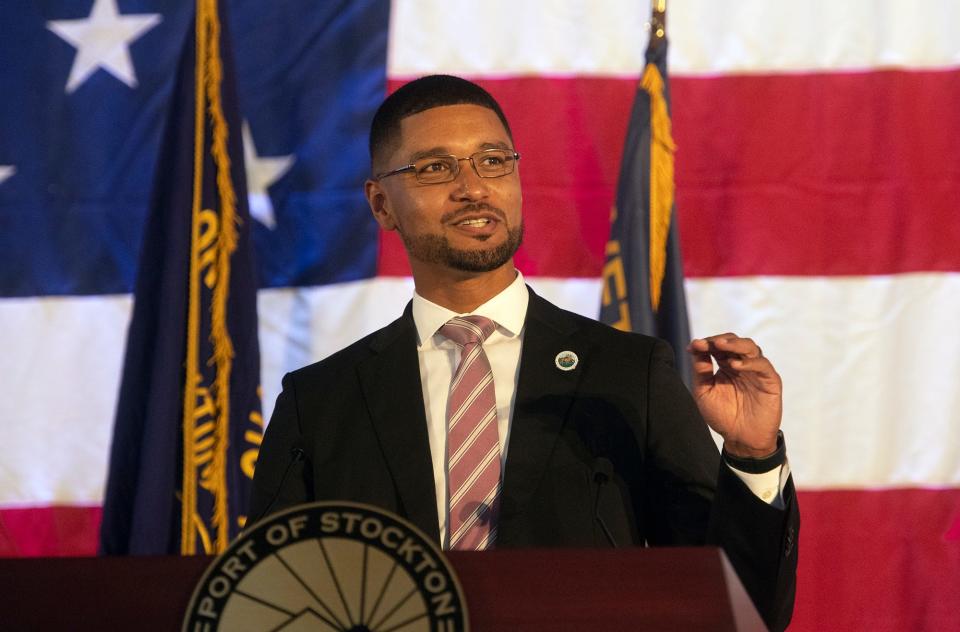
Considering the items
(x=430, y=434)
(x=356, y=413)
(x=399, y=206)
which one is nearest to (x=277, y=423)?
(x=356, y=413)

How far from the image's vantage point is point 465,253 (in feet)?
5.45

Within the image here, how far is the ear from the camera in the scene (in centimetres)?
182

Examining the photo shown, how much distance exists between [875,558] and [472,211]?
5.33 feet

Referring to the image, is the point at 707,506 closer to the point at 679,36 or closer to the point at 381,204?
the point at 381,204

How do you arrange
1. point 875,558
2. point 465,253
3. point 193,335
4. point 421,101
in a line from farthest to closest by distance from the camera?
point 875,558 → point 193,335 → point 421,101 → point 465,253

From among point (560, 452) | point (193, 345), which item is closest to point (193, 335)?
point (193, 345)

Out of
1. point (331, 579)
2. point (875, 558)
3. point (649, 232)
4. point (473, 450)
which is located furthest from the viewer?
point (875, 558)

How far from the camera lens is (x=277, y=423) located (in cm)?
163

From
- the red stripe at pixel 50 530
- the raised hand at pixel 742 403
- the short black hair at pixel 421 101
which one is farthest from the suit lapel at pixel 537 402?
the red stripe at pixel 50 530

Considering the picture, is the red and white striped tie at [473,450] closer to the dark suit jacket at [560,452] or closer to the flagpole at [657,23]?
the dark suit jacket at [560,452]

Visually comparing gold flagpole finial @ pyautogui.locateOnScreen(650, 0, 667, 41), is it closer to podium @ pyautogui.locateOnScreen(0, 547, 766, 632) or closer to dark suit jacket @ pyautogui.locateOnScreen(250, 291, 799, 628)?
dark suit jacket @ pyautogui.locateOnScreen(250, 291, 799, 628)

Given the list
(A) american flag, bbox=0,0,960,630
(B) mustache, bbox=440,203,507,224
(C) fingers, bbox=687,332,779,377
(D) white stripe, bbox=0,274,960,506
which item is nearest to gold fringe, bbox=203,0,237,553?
(A) american flag, bbox=0,0,960,630

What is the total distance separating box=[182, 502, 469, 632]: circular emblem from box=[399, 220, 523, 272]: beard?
760 mm

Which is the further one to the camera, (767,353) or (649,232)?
(767,353)
